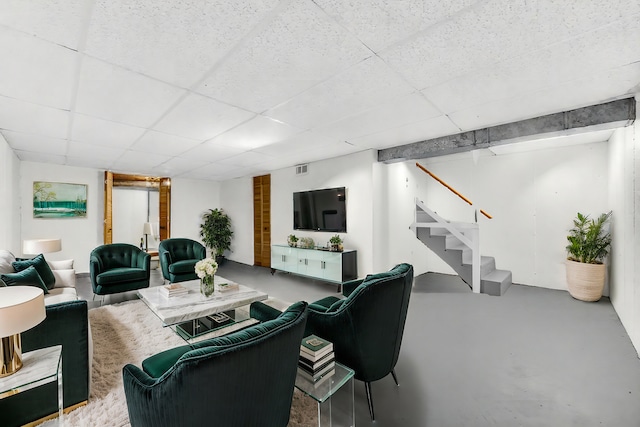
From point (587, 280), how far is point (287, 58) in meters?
5.23

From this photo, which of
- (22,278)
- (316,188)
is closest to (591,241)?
(316,188)

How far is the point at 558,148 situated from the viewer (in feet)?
16.3

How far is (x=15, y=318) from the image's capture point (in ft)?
4.48

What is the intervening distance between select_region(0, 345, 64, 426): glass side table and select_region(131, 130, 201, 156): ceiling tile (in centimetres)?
286

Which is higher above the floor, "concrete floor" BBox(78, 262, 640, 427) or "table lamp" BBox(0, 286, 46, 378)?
"table lamp" BBox(0, 286, 46, 378)

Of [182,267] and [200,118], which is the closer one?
[200,118]

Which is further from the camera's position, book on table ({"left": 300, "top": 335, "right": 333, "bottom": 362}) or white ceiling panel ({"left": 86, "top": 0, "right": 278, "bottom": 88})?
book on table ({"left": 300, "top": 335, "right": 333, "bottom": 362})

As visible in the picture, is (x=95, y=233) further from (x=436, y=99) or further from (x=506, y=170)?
(x=506, y=170)

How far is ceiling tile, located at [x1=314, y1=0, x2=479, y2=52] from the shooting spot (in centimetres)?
150

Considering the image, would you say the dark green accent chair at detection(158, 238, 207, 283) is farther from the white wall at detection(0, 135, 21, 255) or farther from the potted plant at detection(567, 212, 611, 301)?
the potted plant at detection(567, 212, 611, 301)

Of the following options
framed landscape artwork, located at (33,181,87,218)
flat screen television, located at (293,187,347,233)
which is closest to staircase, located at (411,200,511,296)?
flat screen television, located at (293,187,347,233)

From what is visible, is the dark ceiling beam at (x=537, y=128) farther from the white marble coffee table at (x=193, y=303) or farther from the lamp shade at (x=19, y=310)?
the lamp shade at (x=19, y=310)

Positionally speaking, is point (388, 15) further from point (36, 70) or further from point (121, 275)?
point (121, 275)

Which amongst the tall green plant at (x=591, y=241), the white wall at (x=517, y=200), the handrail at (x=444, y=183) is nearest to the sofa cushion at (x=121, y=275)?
the white wall at (x=517, y=200)
